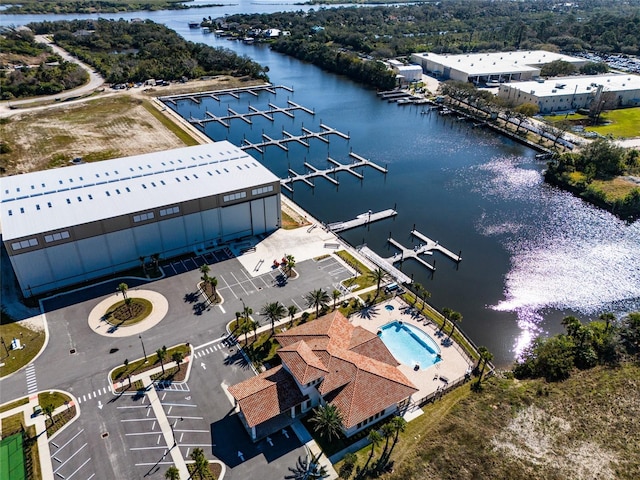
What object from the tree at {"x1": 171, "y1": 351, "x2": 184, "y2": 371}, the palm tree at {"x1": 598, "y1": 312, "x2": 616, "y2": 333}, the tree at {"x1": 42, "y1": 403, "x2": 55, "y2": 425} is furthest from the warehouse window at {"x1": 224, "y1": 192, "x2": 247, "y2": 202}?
the palm tree at {"x1": 598, "y1": 312, "x2": 616, "y2": 333}

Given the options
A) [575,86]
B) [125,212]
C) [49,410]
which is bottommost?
[49,410]

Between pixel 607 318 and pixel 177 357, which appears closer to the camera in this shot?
pixel 177 357

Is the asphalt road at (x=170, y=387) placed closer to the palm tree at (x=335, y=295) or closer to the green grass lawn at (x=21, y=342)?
the green grass lawn at (x=21, y=342)

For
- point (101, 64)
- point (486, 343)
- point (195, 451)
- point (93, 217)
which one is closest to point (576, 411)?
point (486, 343)

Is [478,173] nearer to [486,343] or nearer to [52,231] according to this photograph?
[486,343]

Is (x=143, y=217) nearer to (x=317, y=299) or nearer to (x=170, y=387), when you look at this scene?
(x=170, y=387)

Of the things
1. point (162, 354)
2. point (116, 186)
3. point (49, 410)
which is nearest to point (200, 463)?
point (162, 354)

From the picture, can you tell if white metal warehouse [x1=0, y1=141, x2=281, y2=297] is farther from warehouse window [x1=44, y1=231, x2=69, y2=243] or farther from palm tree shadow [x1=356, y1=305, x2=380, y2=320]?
palm tree shadow [x1=356, y1=305, x2=380, y2=320]

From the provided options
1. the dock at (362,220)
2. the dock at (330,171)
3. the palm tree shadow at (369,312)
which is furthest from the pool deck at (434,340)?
the dock at (330,171)
